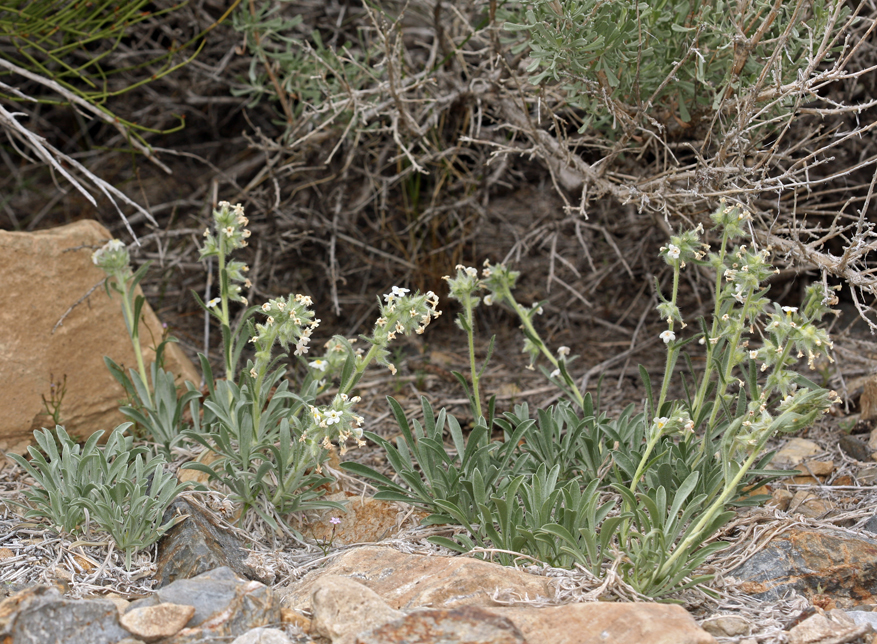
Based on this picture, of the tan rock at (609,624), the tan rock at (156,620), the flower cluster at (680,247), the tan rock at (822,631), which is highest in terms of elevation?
the flower cluster at (680,247)

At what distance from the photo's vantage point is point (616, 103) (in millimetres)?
2771

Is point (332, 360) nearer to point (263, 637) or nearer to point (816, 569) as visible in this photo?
point (263, 637)

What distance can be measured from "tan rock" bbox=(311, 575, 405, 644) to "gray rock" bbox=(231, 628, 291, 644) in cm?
10

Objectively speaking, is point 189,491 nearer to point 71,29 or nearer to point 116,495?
point 116,495

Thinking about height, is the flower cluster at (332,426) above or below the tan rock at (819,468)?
above

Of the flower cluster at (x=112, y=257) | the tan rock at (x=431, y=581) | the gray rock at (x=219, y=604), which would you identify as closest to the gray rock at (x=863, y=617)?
the tan rock at (x=431, y=581)

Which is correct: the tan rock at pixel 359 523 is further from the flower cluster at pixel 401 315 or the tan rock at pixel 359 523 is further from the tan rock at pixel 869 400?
the tan rock at pixel 869 400

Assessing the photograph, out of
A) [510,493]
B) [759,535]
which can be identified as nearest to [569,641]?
[510,493]

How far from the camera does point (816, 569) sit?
90.0 inches

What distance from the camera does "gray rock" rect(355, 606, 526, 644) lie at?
179 centimetres

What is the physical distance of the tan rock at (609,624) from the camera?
69.9 inches

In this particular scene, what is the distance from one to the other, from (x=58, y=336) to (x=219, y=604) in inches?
68.6

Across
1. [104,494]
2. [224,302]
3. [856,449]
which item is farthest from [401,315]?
[856,449]

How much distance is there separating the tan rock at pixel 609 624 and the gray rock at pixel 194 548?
870mm
